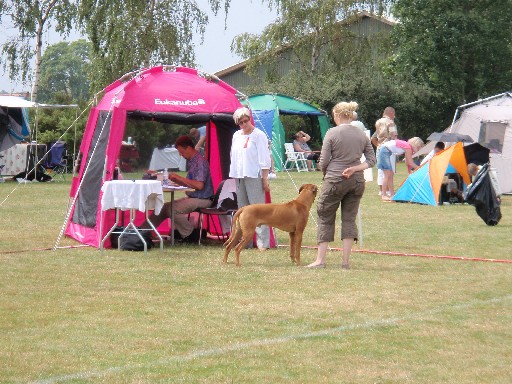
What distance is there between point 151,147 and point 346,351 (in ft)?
25.0

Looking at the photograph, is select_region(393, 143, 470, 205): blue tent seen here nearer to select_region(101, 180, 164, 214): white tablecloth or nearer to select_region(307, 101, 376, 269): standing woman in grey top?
select_region(307, 101, 376, 269): standing woman in grey top

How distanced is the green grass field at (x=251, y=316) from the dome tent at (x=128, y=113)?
587 millimetres

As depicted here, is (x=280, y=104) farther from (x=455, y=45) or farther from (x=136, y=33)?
(x=455, y=45)

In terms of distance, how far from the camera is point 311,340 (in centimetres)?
738

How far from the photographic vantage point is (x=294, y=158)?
33938mm

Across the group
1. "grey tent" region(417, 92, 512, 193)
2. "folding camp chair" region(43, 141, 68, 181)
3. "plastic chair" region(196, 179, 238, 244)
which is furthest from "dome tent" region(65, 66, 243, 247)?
"folding camp chair" region(43, 141, 68, 181)

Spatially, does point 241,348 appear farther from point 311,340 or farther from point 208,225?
point 208,225

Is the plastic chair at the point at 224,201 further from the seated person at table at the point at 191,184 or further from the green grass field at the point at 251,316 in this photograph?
the green grass field at the point at 251,316

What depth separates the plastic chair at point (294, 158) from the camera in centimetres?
3394

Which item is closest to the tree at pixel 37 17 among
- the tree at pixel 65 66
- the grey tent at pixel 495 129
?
the grey tent at pixel 495 129

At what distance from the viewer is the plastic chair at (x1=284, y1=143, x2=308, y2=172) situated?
33938mm

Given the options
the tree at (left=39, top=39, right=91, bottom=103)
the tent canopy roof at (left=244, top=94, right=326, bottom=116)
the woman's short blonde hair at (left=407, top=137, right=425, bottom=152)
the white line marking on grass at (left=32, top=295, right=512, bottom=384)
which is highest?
the tree at (left=39, top=39, right=91, bottom=103)

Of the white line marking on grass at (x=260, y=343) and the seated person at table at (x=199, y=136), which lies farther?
the seated person at table at (x=199, y=136)

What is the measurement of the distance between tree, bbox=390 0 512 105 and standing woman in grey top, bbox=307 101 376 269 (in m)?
35.0
